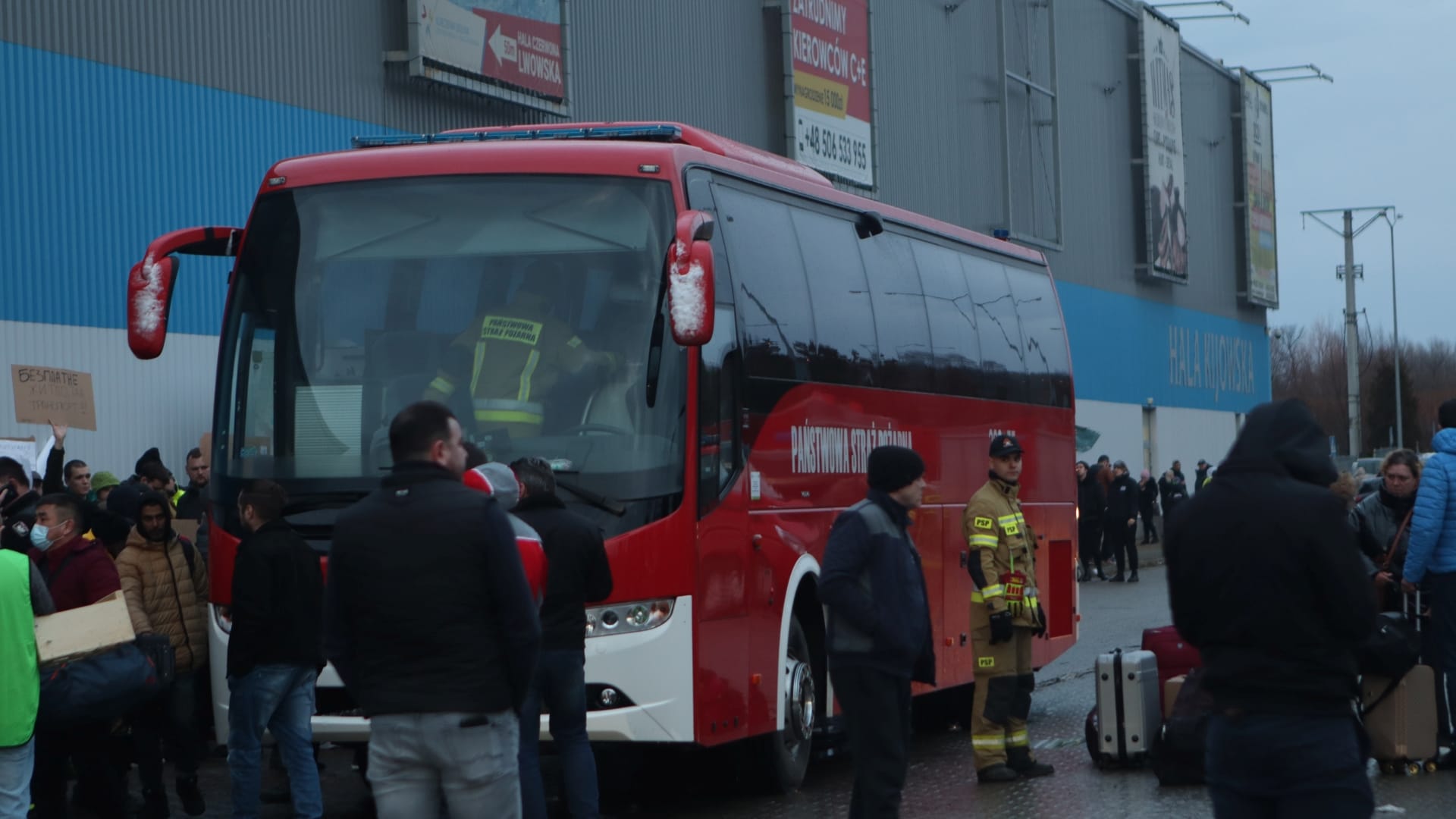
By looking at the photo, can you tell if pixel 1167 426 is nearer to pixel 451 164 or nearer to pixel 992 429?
pixel 992 429

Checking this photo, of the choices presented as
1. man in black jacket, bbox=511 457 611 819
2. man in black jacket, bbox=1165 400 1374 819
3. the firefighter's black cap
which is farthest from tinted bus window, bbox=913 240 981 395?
man in black jacket, bbox=1165 400 1374 819

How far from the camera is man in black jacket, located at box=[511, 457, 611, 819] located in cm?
823

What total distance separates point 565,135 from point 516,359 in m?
1.96

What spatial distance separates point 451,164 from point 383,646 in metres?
4.95

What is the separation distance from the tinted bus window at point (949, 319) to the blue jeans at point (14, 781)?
691 centimetres

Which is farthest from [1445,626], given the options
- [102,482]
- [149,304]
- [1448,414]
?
[102,482]

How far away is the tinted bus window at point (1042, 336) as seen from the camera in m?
15.3

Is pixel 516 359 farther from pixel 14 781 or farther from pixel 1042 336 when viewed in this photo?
pixel 1042 336

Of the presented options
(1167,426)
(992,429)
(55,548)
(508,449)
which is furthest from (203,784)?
(1167,426)

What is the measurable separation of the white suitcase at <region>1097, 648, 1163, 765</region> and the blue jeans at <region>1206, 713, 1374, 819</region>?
578cm

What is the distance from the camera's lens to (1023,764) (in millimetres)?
10867

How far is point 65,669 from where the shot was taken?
8.77 m

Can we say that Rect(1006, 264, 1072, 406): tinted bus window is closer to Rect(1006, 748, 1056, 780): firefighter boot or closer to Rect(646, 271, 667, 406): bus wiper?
Rect(1006, 748, 1056, 780): firefighter boot

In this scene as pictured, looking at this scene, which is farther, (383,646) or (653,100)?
(653,100)
